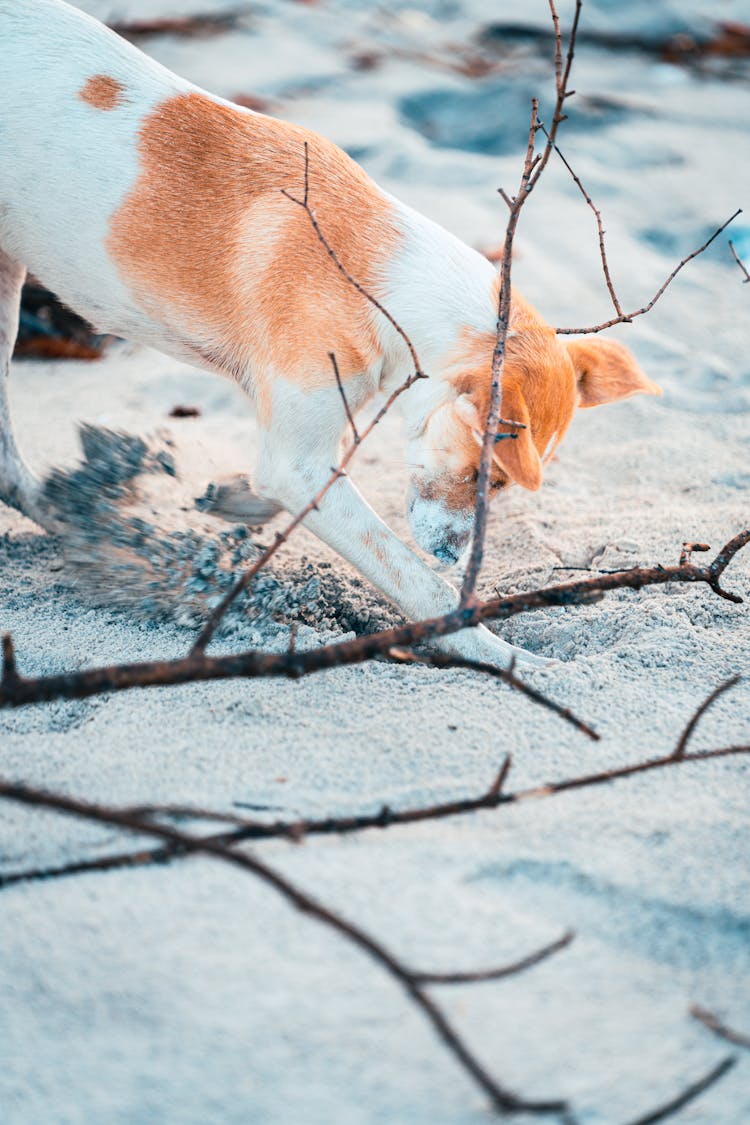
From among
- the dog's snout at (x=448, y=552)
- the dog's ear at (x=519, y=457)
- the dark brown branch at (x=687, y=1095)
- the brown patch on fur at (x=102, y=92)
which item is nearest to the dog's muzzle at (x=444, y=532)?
the dog's snout at (x=448, y=552)

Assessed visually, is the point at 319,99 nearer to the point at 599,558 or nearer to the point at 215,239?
the point at 215,239

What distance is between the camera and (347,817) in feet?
5.71

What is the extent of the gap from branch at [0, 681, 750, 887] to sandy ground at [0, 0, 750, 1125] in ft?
0.09

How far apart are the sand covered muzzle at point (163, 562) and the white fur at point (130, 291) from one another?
174mm

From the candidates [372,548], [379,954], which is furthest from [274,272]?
[379,954]

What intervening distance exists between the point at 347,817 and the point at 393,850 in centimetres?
12

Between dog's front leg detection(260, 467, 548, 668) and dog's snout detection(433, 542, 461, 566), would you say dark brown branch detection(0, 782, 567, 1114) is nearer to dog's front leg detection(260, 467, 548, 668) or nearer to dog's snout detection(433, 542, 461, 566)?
dog's front leg detection(260, 467, 548, 668)

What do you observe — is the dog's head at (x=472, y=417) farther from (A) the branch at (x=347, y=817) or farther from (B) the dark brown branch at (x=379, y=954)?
(B) the dark brown branch at (x=379, y=954)

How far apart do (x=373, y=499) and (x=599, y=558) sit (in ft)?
2.86

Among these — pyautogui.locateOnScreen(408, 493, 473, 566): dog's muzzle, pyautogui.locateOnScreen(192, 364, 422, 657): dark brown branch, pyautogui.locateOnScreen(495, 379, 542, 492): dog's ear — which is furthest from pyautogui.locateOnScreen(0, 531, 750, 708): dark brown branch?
pyautogui.locateOnScreen(408, 493, 473, 566): dog's muzzle

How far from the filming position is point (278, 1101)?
1278 mm

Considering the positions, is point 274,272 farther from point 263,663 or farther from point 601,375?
point 263,663

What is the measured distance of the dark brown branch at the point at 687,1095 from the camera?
1262 mm

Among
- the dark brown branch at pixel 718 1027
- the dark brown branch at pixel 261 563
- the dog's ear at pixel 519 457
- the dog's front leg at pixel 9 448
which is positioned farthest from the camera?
the dog's front leg at pixel 9 448
